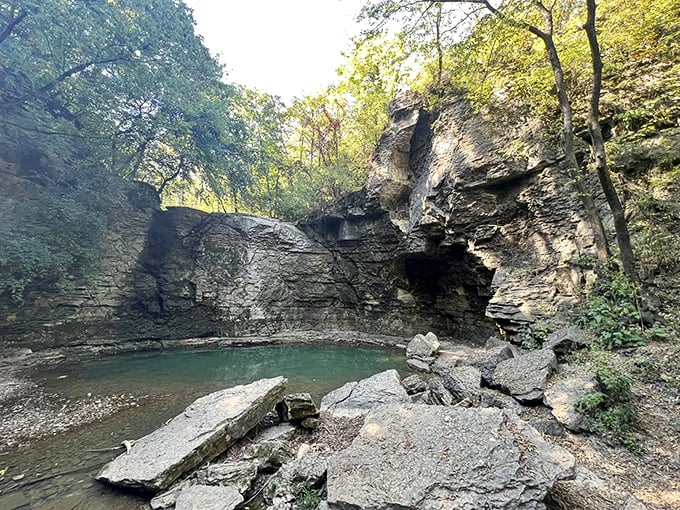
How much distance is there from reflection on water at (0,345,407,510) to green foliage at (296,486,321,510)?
1569 mm

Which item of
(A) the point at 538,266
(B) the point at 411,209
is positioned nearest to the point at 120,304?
(B) the point at 411,209

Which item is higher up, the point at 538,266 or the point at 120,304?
the point at 538,266

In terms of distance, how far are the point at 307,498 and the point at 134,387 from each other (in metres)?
5.82

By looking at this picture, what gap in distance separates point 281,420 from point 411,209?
355 inches

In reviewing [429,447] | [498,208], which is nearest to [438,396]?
[429,447]

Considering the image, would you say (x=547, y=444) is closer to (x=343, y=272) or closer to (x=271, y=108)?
(x=343, y=272)

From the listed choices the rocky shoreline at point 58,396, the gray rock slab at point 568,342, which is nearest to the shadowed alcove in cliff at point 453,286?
the rocky shoreline at point 58,396

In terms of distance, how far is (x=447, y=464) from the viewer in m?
2.04

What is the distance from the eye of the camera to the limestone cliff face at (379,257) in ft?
24.2

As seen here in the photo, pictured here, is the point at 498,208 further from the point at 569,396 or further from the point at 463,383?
the point at 569,396

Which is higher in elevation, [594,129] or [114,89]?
[114,89]

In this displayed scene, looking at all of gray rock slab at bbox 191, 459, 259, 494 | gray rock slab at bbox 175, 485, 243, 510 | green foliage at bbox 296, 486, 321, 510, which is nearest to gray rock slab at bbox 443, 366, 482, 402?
green foliage at bbox 296, 486, 321, 510

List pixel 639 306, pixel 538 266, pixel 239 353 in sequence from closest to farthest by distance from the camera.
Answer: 1. pixel 639 306
2. pixel 538 266
3. pixel 239 353

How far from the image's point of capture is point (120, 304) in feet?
37.2
